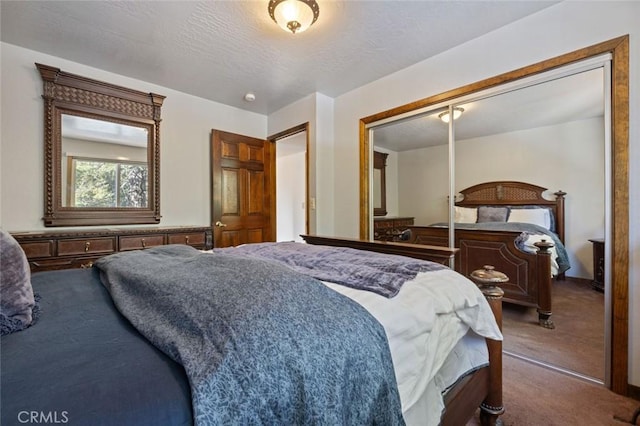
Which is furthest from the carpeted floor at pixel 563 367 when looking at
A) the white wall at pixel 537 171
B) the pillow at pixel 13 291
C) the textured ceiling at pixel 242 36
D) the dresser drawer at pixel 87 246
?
the dresser drawer at pixel 87 246

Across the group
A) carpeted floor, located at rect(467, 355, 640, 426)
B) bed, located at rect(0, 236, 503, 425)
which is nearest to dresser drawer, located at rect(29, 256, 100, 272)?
bed, located at rect(0, 236, 503, 425)

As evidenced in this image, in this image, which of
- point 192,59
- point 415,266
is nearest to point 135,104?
point 192,59

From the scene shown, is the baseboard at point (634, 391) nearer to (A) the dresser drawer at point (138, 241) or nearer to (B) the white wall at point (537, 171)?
(B) the white wall at point (537, 171)

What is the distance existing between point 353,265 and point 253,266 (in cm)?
49

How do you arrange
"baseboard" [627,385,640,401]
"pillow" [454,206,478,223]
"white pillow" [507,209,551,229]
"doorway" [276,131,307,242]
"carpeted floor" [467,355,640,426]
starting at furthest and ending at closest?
"doorway" [276,131,307,242], "pillow" [454,206,478,223], "white pillow" [507,209,551,229], "baseboard" [627,385,640,401], "carpeted floor" [467,355,640,426]

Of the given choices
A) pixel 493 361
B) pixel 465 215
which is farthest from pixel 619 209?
pixel 493 361

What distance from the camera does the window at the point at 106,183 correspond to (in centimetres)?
256

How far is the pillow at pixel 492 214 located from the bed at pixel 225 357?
1760mm

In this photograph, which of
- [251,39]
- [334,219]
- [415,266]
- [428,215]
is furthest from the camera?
[334,219]

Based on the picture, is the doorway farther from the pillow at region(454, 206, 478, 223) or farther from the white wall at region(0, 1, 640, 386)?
the pillow at region(454, 206, 478, 223)

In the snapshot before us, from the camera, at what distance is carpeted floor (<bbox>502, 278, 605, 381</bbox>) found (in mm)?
1843

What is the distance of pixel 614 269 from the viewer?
1.64 meters

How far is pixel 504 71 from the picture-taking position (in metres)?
2.11

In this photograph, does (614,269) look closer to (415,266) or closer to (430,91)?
(415,266)
